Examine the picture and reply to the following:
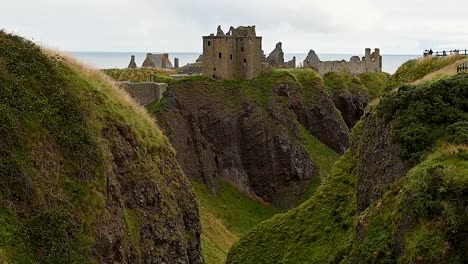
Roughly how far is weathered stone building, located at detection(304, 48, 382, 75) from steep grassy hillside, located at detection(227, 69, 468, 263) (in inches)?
2263

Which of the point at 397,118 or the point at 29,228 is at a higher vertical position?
the point at 397,118

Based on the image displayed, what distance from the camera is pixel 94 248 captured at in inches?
1030

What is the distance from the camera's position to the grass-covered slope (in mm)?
24828

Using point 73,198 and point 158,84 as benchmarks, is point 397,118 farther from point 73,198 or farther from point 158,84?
point 158,84

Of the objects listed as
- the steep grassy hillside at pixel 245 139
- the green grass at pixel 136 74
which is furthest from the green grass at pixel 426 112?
the green grass at pixel 136 74

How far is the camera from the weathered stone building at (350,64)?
105 m

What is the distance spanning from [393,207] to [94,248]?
1193cm

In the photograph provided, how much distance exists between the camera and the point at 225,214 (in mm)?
69688

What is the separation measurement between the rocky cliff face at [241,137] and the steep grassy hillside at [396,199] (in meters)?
28.8

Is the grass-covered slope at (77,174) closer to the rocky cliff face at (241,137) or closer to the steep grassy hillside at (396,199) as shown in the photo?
the steep grassy hillside at (396,199)

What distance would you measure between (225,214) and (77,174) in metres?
43.1

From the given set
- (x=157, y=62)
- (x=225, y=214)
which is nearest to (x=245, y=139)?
(x=225, y=214)

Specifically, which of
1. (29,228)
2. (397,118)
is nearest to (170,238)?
(29,228)

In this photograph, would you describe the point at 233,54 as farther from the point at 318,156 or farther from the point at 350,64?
the point at 350,64
